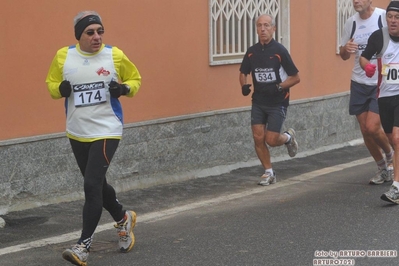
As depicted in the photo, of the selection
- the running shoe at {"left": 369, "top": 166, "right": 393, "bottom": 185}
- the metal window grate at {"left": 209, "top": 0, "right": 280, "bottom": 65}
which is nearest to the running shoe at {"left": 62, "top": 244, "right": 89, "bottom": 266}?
the running shoe at {"left": 369, "top": 166, "right": 393, "bottom": 185}

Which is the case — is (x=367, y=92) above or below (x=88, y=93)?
below

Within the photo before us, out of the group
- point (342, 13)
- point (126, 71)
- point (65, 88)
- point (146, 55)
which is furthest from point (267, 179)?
point (342, 13)

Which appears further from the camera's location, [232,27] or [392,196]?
[232,27]

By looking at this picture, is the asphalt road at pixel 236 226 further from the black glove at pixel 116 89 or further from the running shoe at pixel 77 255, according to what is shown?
the black glove at pixel 116 89

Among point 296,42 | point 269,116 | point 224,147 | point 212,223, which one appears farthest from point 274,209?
point 296,42

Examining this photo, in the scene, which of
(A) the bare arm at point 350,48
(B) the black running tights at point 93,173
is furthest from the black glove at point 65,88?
(A) the bare arm at point 350,48

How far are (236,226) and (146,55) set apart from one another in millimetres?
2859

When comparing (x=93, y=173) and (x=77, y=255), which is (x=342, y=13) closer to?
(x=93, y=173)

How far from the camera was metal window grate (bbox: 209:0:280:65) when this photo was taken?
37.4 feet

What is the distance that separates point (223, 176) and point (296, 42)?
2.78 meters

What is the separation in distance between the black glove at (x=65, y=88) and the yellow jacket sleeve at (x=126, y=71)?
40 cm

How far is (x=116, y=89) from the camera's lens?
692cm

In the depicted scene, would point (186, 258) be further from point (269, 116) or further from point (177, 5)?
point (177, 5)

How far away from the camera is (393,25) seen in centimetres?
898
